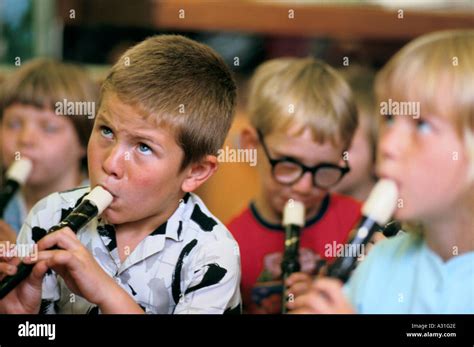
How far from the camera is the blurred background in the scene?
4.56ft

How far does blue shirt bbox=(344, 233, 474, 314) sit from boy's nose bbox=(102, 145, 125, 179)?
0.34 m

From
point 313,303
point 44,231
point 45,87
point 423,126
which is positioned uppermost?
point 45,87

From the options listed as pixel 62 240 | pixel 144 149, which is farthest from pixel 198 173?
pixel 62 240

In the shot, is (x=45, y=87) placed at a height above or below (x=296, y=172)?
above

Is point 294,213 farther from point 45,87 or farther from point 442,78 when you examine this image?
point 45,87

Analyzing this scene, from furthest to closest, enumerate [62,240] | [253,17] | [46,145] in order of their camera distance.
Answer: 1. [253,17]
2. [46,145]
3. [62,240]

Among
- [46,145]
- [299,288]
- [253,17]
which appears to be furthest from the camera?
[253,17]

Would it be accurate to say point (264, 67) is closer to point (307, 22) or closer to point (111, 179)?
point (307, 22)

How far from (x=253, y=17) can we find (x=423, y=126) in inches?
24.1

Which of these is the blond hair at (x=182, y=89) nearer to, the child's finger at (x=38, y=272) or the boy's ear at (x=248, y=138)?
the boy's ear at (x=248, y=138)

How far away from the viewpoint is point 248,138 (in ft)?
3.85
